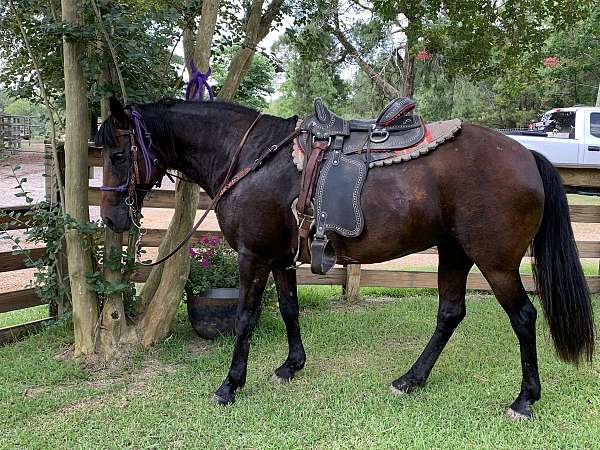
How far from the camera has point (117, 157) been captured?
10.6ft

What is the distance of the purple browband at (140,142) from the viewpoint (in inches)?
126

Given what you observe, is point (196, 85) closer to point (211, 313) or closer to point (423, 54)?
point (211, 313)

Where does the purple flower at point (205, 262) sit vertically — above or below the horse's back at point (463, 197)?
below

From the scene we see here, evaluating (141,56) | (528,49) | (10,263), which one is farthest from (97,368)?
(528,49)

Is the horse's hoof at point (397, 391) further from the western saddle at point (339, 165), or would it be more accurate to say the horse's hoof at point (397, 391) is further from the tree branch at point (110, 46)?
the tree branch at point (110, 46)

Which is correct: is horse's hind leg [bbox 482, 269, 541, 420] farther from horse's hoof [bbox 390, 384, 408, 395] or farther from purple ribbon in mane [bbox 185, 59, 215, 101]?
purple ribbon in mane [bbox 185, 59, 215, 101]

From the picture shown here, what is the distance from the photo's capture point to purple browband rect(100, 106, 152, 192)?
3.20 metres

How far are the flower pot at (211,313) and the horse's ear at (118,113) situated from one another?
1624 millimetres

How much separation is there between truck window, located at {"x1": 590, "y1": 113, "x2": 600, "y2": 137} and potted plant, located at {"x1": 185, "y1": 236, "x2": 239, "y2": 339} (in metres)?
10.7

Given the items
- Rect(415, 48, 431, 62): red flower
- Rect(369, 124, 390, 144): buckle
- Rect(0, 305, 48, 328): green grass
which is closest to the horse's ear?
Rect(369, 124, 390, 144): buckle

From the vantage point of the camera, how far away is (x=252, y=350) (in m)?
4.12

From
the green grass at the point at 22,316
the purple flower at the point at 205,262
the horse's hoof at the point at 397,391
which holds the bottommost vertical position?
the green grass at the point at 22,316

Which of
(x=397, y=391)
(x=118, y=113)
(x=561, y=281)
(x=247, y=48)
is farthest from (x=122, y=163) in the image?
(x=561, y=281)

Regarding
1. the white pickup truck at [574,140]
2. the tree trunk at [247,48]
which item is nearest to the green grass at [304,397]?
the tree trunk at [247,48]
